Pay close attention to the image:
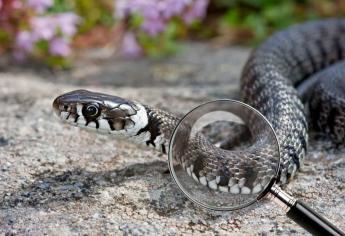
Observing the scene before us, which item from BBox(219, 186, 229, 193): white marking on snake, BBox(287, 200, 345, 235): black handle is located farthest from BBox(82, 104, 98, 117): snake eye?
BBox(287, 200, 345, 235): black handle

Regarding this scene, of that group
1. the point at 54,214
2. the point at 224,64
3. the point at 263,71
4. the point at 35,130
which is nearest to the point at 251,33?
the point at 224,64

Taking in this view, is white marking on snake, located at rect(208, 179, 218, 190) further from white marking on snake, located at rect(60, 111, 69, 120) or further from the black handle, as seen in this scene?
white marking on snake, located at rect(60, 111, 69, 120)

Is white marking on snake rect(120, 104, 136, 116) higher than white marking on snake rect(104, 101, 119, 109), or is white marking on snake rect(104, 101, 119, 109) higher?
white marking on snake rect(104, 101, 119, 109)

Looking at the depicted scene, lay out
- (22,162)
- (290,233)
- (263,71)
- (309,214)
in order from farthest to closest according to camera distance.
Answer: (263,71) < (22,162) < (290,233) < (309,214)

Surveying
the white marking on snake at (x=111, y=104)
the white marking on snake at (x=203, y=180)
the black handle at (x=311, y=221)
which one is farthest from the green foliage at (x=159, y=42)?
the black handle at (x=311, y=221)

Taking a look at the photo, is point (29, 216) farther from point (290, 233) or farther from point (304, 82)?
point (304, 82)

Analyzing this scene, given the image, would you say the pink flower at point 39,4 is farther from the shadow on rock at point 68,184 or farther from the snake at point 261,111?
the shadow on rock at point 68,184

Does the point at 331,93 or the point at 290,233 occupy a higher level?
the point at 331,93
